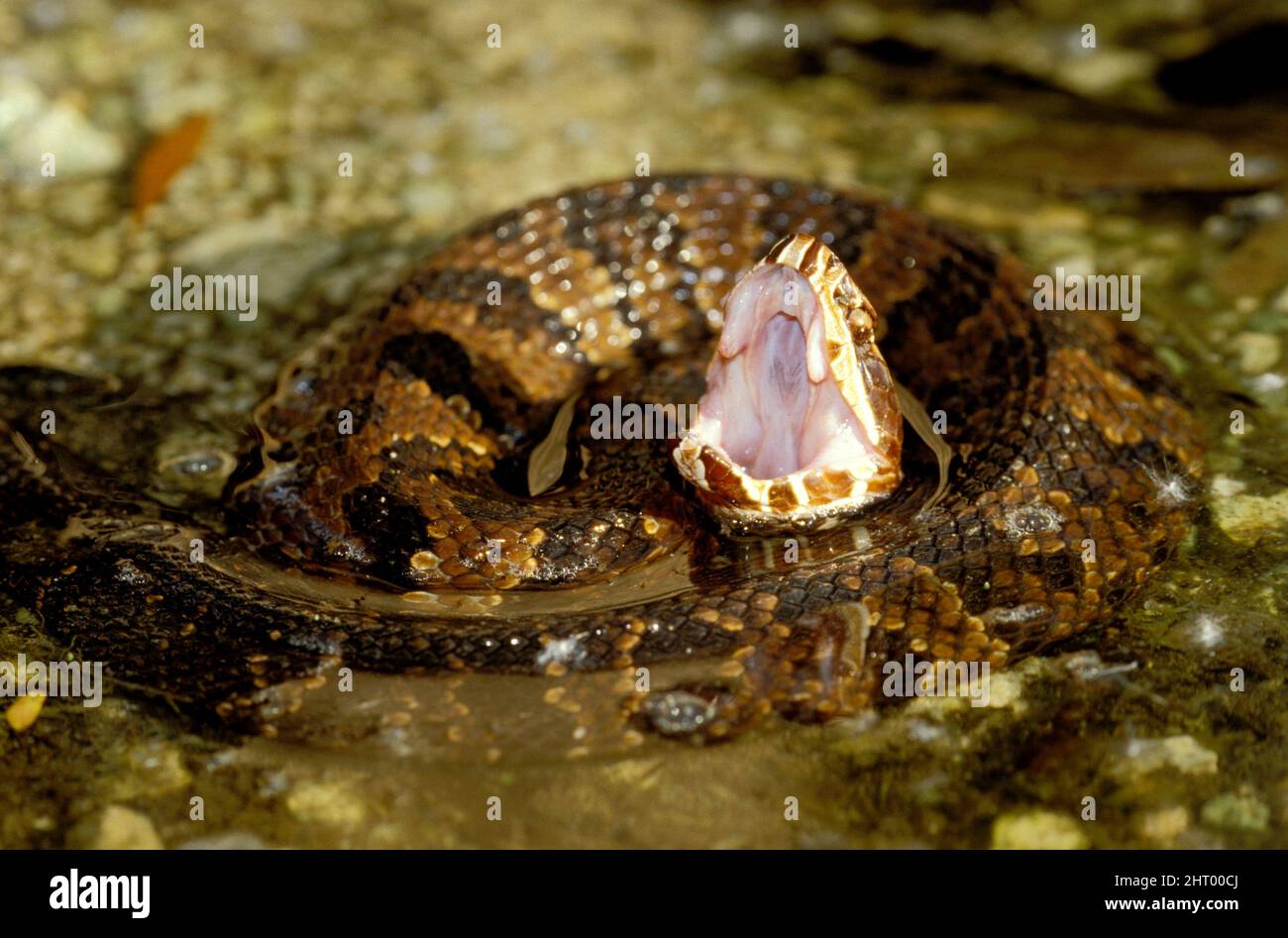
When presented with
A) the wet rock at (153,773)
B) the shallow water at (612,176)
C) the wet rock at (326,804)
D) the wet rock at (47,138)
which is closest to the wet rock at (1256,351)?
the shallow water at (612,176)

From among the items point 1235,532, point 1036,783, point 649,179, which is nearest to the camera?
point 1036,783

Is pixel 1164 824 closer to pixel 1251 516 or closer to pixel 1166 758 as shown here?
pixel 1166 758

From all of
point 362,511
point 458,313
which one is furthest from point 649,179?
point 362,511

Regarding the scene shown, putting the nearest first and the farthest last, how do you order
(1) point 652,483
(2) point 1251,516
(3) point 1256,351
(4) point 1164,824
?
(4) point 1164,824 < (2) point 1251,516 < (1) point 652,483 < (3) point 1256,351

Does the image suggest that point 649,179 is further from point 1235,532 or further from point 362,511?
point 1235,532

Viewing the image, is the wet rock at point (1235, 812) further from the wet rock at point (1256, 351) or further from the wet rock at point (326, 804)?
the wet rock at point (1256, 351)

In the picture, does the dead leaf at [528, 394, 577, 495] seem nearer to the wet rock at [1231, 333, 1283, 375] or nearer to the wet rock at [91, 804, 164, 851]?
the wet rock at [91, 804, 164, 851]

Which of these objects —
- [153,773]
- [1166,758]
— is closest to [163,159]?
[153,773]
